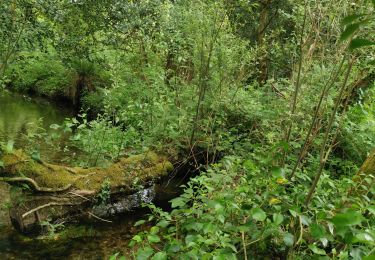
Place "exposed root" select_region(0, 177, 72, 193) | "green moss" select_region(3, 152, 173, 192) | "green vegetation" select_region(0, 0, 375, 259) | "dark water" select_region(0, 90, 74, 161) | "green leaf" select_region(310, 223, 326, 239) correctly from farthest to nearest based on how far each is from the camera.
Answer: "dark water" select_region(0, 90, 74, 161)
"green vegetation" select_region(0, 0, 375, 259)
"green moss" select_region(3, 152, 173, 192)
"exposed root" select_region(0, 177, 72, 193)
"green leaf" select_region(310, 223, 326, 239)

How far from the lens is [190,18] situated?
6.94 metres

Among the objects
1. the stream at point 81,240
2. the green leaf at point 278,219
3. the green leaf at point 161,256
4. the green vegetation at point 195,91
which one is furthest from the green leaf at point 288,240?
the stream at point 81,240

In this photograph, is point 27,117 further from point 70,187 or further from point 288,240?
point 288,240

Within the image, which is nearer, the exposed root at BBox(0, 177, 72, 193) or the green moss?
the exposed root at BBox(0, 177, 72, 193)

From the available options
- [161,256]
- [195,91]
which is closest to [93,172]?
[195,91]

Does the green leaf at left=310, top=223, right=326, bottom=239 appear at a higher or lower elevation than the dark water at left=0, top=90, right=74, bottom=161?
higher

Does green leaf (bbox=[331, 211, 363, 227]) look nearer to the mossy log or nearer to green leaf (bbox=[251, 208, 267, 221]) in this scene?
green leaf (bbox=[251, 208, 267, 221])

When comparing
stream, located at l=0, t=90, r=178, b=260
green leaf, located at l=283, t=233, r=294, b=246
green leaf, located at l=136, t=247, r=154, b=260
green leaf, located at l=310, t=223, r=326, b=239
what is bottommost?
stream, located at l=0, t=90, r=178, b=260

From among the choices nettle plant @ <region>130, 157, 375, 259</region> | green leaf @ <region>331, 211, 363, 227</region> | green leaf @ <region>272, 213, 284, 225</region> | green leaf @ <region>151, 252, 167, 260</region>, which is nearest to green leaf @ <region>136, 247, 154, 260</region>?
nettle plant @ <region>130, 157, 375, 259</region>

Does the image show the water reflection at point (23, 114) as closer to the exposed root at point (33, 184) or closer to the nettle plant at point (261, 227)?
the exposed root at point (33, 184)

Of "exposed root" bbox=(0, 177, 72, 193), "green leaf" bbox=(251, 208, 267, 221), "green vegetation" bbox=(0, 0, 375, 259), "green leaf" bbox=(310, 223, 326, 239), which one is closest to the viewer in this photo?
"green leaf" bbox=(310, 223, 326, 239)

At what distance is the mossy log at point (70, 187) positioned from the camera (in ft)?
15.7

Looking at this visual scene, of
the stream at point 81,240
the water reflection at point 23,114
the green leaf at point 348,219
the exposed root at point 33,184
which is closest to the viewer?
the green leaf at point 348,219

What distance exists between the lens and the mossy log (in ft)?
15.7
